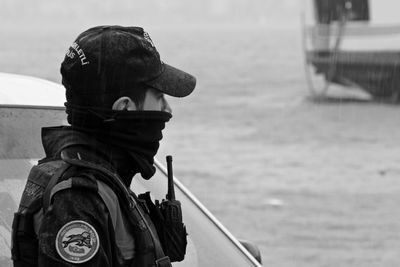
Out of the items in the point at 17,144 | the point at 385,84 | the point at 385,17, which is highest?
the point at 17,144

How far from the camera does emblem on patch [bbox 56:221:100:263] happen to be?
197 centimetres

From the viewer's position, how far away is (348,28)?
80.6 feet

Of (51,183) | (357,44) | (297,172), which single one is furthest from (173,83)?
(357,44)

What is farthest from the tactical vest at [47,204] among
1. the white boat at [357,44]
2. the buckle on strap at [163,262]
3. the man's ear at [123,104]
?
the white boat at [357,44]

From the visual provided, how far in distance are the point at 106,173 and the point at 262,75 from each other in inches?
1534

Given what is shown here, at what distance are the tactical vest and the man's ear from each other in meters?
0.15

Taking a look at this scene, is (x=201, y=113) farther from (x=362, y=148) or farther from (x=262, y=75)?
(x=262, y=75)

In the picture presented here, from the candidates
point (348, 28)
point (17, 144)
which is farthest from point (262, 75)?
point (17, 144)

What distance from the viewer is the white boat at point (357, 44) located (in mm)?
23312

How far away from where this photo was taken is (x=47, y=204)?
2.03 m

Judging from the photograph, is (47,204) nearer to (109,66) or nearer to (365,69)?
(109,66)

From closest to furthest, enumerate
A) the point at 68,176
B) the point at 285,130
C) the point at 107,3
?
the point at 68,176 → the point at 285,130 → the point at 107,3

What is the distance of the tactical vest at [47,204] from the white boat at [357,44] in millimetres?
21454

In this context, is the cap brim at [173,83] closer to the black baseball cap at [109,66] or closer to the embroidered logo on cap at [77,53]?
the black baseball cap at [109,66]
